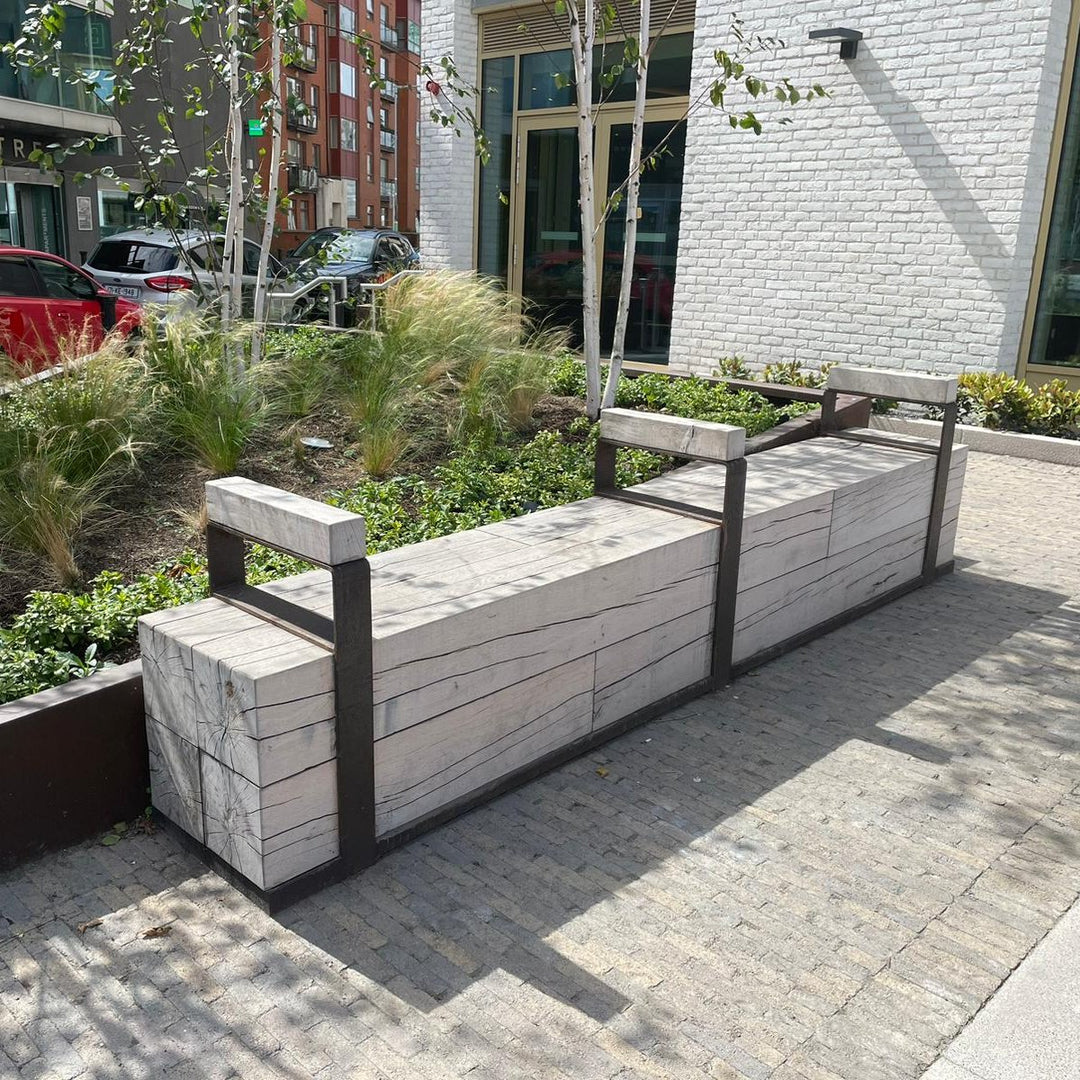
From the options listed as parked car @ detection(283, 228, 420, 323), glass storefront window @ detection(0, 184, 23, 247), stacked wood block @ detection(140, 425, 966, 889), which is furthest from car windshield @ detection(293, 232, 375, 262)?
stacked wood block @ detection(140, 425, 966, 889)

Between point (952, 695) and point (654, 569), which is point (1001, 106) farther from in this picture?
point (654, 569)

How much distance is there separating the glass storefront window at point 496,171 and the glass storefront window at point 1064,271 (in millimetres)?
6028

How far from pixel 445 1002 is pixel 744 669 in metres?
2.29

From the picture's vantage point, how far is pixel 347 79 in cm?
5034

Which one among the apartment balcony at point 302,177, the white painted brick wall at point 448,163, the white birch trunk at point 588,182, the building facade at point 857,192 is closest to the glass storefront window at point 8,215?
the white painted brick wall at point 448,163

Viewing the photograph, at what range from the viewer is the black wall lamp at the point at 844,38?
967 centimetres

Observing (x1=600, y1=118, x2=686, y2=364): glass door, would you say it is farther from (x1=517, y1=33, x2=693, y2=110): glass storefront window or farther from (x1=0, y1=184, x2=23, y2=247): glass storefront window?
(x1=0, y1=184, x2=23, y2=247): glass storefront window

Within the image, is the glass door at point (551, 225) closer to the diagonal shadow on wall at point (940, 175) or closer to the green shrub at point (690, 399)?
the diagonal shadow on wall at point (940, 175)

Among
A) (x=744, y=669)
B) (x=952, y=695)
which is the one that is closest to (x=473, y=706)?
(x=744, y=669)

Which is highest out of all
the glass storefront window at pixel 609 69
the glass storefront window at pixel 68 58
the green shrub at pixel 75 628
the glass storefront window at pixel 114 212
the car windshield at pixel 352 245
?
the glass storefront window at pixel 68 58

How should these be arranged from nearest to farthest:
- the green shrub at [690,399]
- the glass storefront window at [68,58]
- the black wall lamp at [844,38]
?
the green shrub at [690,399] → the black wall lamp at [844,38] → the glass storefront window at [68,58]

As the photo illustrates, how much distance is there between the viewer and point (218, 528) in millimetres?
3229

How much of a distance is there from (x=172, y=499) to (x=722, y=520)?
8.63 ft

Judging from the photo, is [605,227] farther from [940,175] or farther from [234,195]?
[234,195]
